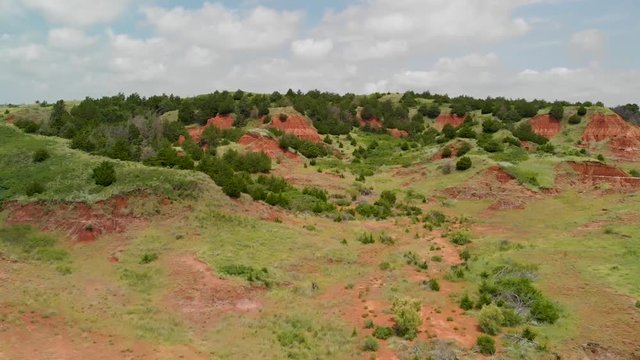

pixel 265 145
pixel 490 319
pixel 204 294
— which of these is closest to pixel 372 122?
pixel 265 145

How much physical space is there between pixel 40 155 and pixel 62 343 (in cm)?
2151

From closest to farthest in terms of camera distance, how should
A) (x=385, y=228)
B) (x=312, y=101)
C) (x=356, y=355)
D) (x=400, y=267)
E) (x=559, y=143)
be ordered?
(x=356, y=355), (x=400, y=267), (x=385, y=228), (x=559, y=143), (x=312, y=101)

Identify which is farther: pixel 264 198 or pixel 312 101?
pixel 312 101

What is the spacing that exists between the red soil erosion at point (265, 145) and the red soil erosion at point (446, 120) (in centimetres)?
3855

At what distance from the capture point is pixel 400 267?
25.9 metres

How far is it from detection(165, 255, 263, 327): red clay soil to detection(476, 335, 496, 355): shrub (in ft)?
27.2

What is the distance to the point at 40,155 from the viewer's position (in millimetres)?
34812

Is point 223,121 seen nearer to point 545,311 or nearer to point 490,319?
point 490,319

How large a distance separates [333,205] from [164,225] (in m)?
13.8

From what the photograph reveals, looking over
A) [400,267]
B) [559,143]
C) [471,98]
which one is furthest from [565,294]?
[471,98]

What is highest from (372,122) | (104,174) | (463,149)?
(372,122)

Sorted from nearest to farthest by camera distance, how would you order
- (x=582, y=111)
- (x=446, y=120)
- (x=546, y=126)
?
(x=582, y=111) < (x=546, y=126) < (x=446, y=120)

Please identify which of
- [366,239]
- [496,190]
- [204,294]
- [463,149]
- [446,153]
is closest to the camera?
[204,294]

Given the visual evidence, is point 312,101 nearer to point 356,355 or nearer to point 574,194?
point 574,194
